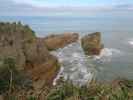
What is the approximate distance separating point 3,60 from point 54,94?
10812 mm

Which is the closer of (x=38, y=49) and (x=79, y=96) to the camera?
(x=79, y=96)

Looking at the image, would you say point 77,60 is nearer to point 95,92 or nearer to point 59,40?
point 59,40

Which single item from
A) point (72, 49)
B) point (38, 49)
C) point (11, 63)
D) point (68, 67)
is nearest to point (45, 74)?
point (38, 49)

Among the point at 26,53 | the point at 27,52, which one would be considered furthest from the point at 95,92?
the point at 27,52

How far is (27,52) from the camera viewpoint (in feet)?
71.6

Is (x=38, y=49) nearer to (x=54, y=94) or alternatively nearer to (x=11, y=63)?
(x=11, y=63)

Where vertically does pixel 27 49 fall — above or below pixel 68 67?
above

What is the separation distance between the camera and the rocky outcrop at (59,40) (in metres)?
38.4

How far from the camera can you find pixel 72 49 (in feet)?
133

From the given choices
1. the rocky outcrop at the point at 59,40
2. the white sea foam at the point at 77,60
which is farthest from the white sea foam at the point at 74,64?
the rocky outcrop at the point at 59,40

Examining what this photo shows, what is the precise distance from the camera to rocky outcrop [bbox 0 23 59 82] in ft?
66.5

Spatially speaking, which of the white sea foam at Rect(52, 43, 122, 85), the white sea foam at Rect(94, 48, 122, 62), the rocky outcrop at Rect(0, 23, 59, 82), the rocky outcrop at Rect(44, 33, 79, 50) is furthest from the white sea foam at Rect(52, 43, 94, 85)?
the white sea foam at Rect(94, 48, 122, 62)

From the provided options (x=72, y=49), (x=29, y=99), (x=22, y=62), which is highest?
(x=29, y=99)

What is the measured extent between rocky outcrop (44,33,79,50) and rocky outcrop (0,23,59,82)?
1321cm
